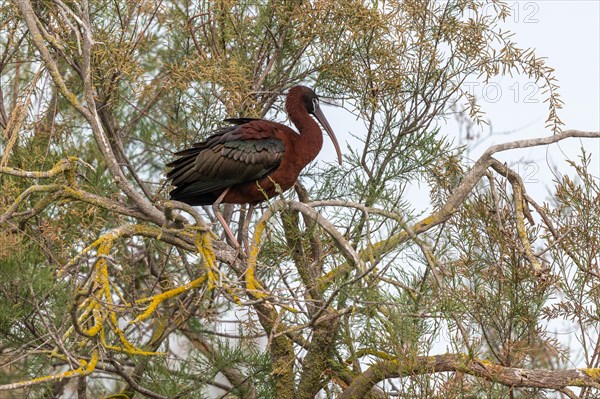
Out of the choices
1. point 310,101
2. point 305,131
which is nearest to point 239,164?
point 305,131

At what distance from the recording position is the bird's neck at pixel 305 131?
6.13m

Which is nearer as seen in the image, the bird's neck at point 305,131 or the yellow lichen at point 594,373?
the yellow lichen at point 594,373

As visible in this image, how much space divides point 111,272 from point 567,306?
353cm

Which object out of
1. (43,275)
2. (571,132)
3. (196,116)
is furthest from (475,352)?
(196,116)

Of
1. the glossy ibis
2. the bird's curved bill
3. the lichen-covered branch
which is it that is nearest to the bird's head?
the bird's curved bill

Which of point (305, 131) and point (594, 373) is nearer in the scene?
point (594, 373)

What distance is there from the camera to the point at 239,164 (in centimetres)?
599

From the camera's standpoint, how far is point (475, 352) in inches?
172

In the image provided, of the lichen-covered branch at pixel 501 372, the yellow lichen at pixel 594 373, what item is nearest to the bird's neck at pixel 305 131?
the lichen-covered branch at pixel 501 372

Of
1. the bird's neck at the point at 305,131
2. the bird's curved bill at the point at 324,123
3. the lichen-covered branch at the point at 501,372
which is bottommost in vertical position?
the lichen-covered branch at the point at 501,372

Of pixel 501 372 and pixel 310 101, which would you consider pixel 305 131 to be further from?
pixel 501 372

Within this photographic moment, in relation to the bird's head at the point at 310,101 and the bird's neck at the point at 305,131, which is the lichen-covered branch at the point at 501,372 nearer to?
the bird's neck at the point at 305,131

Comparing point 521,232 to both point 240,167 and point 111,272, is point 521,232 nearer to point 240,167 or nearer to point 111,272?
point 240,167

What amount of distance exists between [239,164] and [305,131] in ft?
1.68
